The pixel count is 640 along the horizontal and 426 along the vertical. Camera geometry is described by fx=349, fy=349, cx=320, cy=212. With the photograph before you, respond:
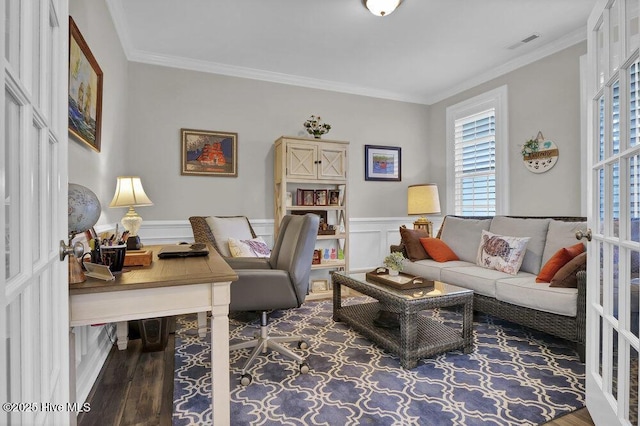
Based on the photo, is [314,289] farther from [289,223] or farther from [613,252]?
[613,252]

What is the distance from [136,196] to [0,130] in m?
2.33

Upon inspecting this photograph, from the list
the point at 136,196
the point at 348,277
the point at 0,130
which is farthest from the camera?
the point at 348,277

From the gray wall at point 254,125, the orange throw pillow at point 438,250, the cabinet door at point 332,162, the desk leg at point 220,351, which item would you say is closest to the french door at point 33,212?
the desk leg at point 220,351

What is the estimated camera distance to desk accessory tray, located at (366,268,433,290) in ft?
8.09

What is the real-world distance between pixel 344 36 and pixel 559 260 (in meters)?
2.66

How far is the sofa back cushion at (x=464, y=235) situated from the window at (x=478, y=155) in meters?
0.63

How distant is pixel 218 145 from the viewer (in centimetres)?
400

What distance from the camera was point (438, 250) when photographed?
3664 mm

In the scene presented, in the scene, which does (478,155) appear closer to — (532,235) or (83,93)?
(532,235)

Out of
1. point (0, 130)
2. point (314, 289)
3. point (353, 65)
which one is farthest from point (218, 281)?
point (353, 65)

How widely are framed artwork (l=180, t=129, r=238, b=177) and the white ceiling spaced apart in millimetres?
744

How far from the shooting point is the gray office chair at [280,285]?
6.61 ft

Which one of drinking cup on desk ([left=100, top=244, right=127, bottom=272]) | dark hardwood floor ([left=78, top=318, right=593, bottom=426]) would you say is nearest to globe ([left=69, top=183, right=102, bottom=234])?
drinking cup on desk ([left=100, top=244, right=127, bottom=272])

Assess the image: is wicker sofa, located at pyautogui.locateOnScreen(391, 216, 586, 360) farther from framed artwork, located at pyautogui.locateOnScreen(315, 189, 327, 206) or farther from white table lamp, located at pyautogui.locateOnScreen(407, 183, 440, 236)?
framed artwork, located at pyautogui.locateOnScreen(315, 189, 327, 206)
